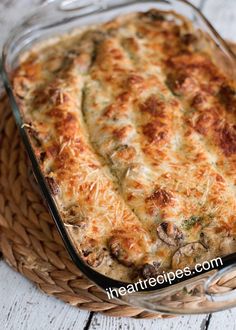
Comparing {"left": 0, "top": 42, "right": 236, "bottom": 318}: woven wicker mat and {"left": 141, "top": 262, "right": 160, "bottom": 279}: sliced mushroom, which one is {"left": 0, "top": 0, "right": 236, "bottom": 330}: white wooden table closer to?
{"left": 0, "top": 42, "right": 236, "bottom": 318}: woven wicker mat

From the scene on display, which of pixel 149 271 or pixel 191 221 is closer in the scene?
pixel 149 271

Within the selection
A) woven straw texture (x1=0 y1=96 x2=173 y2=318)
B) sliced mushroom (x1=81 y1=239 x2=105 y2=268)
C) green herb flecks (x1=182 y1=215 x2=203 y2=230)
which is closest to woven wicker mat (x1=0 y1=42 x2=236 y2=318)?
woven straw texture (x1=0 y1=96 x2=173 y2=318)

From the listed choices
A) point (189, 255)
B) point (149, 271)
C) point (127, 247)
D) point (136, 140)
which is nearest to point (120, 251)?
point (127, 247)

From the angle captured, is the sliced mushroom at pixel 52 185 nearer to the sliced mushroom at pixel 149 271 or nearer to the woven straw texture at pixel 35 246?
the woven straw texture at pixel 35 246

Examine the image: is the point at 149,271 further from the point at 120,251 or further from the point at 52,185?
the point at 52,185

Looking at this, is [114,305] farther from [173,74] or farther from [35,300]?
[173,74]

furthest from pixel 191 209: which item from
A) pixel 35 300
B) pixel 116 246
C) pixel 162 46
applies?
pixel 162 46
